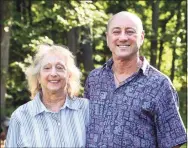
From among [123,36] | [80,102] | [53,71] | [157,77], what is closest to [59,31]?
[80,102]

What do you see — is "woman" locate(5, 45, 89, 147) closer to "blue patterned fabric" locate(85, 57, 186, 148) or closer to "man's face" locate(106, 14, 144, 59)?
"blue patterned fabric" locate(85, 57, 186, 148)

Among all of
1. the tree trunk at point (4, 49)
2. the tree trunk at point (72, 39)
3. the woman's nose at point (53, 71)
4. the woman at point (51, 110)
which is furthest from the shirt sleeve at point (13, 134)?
the tree trunk at point (72, 39)

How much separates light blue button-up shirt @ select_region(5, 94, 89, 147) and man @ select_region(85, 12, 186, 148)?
10cm

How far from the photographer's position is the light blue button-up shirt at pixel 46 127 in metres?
3.43

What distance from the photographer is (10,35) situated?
12328 mm

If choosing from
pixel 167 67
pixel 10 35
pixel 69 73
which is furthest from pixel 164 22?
pixel 69 73

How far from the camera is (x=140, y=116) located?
10.8 ft

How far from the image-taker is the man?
10.8 feet

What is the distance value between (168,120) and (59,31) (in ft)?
32.4

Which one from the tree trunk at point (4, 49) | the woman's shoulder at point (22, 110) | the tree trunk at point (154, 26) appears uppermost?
the tree trunk at point (154, 26)

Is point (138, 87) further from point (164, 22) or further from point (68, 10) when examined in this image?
point (164, 22)

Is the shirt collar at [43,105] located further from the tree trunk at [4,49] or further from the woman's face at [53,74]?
the tree trunk at [4,49]

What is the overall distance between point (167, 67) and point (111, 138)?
24.2m

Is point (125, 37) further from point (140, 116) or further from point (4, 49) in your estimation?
point (4, 49)
